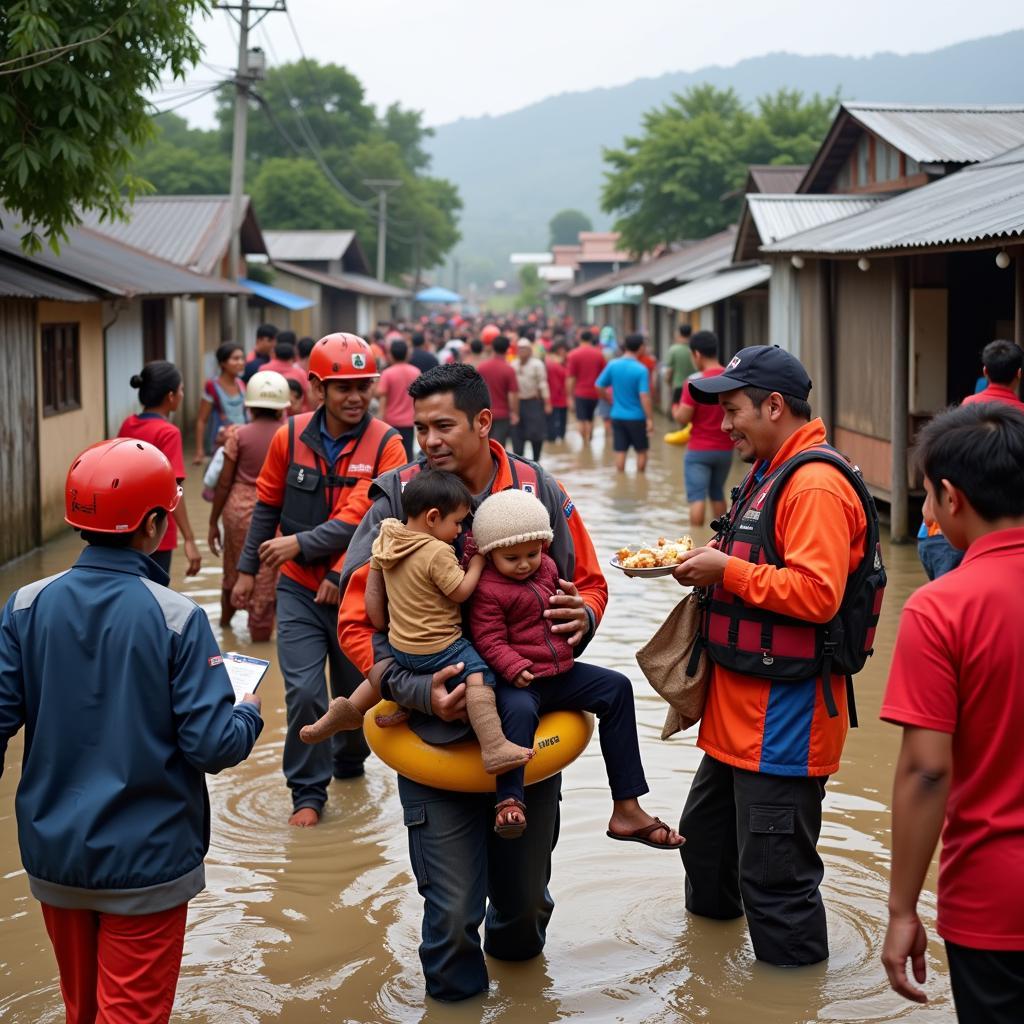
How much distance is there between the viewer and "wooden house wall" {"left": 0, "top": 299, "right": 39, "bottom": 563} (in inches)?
517

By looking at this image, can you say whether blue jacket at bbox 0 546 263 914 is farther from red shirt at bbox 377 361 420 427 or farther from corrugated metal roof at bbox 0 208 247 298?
red shirt at bbox 377 361 420 427

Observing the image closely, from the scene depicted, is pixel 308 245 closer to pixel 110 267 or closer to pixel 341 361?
pixel 110 267

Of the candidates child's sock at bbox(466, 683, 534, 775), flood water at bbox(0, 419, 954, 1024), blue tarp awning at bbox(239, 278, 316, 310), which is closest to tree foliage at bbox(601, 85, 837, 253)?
blue tarp awning at bbox(239, 278, 316, 310)

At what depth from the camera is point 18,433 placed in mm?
13664

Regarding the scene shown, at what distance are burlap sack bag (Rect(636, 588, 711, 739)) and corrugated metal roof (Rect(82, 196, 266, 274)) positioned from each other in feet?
75.2

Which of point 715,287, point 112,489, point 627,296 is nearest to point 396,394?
point 715,287

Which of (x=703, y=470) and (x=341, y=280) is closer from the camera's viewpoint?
(x=703, y=470)

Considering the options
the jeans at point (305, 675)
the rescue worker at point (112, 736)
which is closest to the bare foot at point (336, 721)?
the rescue worker at point (112, 736)

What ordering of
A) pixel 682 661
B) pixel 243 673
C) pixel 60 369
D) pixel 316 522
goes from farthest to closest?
pixel 60 369 → pixel 316 522 → pixel 682 661 → pixel 243 673

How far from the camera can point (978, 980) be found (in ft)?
9.99

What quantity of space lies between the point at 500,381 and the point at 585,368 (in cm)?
A: 516

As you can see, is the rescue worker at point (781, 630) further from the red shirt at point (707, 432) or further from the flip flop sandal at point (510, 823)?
the red shirt at point (707, 432)

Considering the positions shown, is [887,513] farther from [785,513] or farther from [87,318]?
[785,513]

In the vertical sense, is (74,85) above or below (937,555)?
above
